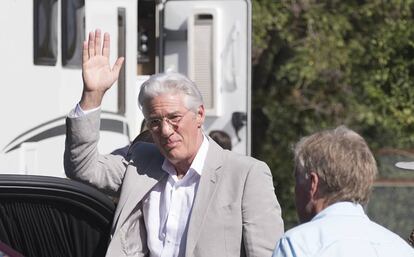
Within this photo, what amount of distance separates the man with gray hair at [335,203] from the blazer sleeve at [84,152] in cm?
108

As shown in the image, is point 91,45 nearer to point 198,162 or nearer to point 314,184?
point 198,162

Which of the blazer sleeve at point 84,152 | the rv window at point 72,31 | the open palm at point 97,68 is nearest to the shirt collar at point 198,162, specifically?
the blazer sleeve at point 84,152

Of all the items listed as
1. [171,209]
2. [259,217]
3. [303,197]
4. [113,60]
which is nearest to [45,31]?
[113,60]

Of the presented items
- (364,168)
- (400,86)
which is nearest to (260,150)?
(400,86)

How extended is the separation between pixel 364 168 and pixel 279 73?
944 centimetres

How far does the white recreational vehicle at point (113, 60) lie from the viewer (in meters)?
6.33

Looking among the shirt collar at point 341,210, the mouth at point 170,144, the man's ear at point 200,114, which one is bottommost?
the shirt collar at point 341,210

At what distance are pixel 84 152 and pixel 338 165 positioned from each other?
1.27 m

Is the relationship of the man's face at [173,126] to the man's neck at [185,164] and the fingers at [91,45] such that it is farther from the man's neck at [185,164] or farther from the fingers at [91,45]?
the fingers at [91,45]

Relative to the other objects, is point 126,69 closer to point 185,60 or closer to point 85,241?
point 185,60

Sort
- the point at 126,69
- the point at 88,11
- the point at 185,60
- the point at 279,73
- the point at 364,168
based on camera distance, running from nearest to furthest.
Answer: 1. the point at 364,168
2. the point at 88,11
3. the point at 126,69
4. the point at 185,60
5. the point at 279,73

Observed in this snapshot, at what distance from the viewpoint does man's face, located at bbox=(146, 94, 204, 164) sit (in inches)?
173

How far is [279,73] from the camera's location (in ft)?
42.7

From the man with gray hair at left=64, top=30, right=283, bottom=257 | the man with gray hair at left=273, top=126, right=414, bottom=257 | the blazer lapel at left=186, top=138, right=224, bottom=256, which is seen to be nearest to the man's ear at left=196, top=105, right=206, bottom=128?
the man with gray hair at left=64, top=30, right=283, bottom=257
